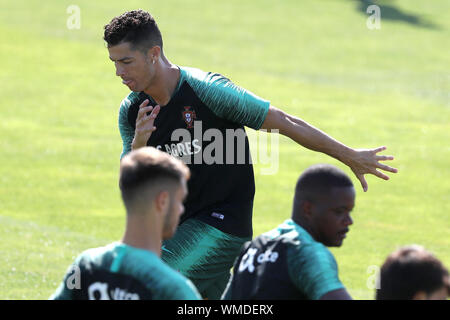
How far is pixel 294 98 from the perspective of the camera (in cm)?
2534

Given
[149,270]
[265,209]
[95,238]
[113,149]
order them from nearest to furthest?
[149,270] → [95,238] → [265,209] → [113,149]

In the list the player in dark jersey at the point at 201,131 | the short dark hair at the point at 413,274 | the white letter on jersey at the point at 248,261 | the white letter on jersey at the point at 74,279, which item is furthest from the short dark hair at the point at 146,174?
the player in dark jersey at the point at 201,131

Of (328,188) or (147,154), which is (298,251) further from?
(147,154)

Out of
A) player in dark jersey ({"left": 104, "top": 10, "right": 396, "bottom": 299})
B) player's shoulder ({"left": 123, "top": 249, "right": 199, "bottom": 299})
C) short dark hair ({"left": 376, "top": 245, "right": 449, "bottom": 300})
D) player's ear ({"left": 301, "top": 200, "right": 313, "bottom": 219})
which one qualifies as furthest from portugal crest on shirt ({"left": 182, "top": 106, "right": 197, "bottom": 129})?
short dark hair ({"left": 376, "top": 245, "right": 449, "bottom": 300})

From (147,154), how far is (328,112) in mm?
19714

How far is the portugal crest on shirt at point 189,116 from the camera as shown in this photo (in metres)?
7.08

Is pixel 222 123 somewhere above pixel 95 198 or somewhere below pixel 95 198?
above

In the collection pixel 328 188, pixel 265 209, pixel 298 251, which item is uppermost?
pixel 328 188

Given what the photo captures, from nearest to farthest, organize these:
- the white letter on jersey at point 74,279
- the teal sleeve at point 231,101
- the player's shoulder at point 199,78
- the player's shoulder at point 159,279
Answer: the player's shoulder at point 159,279 → the white letter on jersey at point 74,279 → the teal sleeve at point 231,101 → the player's shoulder at point 199,78

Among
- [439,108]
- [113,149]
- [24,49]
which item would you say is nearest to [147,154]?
[113,149]

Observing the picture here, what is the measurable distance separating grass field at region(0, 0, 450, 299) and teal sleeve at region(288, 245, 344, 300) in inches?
196

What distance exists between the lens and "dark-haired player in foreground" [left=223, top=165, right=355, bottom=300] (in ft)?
15.9

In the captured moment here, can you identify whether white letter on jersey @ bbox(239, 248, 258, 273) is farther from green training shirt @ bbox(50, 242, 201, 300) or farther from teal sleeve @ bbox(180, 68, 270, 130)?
teal sleeve @ bbox(180, 68, 270, 130)

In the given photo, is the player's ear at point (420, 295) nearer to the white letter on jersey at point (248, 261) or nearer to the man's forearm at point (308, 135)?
the white letter on jersey at point (248, 261)
